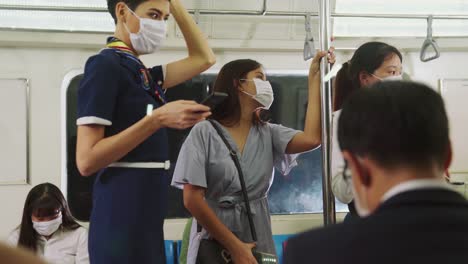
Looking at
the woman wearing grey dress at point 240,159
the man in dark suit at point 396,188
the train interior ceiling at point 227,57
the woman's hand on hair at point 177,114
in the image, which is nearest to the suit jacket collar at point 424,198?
the man in dark suit at point 396,188

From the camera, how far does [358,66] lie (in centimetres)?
197

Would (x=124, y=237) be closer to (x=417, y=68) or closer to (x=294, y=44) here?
(x=294, y=44)

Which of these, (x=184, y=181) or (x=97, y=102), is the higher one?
(x=97, y=102)

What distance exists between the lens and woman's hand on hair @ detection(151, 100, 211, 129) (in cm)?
121

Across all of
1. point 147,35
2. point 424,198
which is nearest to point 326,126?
point 147,35

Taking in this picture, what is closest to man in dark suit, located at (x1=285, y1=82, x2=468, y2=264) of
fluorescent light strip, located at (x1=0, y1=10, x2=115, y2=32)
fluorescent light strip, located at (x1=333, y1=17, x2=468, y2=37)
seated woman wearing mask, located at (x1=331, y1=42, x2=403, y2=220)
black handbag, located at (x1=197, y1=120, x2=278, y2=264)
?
black handbag, located at (x1=197, y1=120, x2=278, y2=264)

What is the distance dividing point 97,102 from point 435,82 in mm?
3092

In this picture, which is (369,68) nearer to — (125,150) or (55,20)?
(125,150)

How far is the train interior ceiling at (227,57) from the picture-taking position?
322 centimetres

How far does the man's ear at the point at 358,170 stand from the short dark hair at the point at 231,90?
3.55ft

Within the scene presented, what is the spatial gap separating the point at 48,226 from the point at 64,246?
17cm

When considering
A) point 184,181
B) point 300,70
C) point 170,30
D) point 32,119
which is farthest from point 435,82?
point 32,119

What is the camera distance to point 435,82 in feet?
12.2

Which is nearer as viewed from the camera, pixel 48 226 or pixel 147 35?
pixel 147 35
